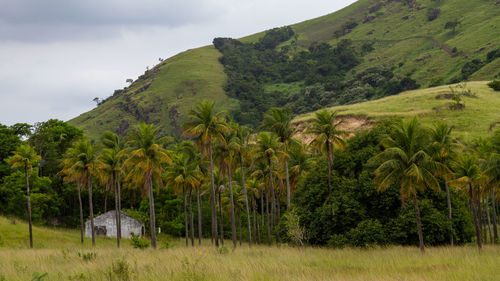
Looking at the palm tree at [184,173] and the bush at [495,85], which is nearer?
the palm tree at [184,173]

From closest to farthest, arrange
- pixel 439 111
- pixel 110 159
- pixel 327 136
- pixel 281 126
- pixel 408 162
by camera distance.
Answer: pixel 408 162 → pixel 327 136 → pixel 281 126 → pixel 110 159 → pixel 439 111

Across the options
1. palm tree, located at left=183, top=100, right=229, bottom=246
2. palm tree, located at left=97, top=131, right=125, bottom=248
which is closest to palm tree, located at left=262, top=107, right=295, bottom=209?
palm tree, located at left=183, top=100, right=229, bottom=246

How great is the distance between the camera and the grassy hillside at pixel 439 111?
7007 cm

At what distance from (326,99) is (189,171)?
132 m

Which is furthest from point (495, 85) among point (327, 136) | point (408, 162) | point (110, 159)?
point (110, 159)

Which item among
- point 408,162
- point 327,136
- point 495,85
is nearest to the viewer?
point 408,162

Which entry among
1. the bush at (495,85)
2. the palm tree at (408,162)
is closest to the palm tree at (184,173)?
the palm tree at (408,162)

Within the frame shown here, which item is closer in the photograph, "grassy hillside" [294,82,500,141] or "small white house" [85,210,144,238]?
"small white house" [85,210,144,238]

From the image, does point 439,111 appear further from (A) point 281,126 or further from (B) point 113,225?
(B) point 113,225

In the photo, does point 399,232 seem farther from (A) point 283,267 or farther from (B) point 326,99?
(B) point 326,99

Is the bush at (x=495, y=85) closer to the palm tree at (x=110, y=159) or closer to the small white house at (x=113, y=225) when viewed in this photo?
the small white house at (x=113, y=225)

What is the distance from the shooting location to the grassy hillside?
70075 mm

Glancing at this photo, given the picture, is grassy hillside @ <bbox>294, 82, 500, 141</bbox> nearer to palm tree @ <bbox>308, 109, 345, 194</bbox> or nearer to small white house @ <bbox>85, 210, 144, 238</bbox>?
palm tree @ <bbox>308, 109, 345, 194</bbox>

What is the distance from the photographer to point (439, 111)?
8000 cm
